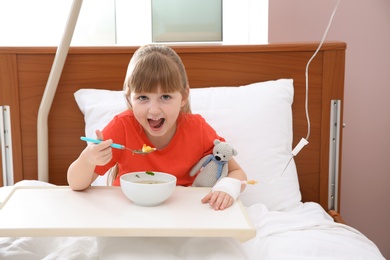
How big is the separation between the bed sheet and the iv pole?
2.04ft

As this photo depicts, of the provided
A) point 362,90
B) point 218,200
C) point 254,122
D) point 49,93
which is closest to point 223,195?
point 218,200

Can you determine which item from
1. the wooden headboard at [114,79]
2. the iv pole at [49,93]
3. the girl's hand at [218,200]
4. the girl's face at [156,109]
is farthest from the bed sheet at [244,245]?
the iv pole at [49,93]

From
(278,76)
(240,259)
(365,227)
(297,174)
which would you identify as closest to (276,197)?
(297,174)

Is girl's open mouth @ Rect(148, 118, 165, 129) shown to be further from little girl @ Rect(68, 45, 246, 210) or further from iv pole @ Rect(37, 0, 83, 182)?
iv pole @ Rect(37, 0, 83, 182)

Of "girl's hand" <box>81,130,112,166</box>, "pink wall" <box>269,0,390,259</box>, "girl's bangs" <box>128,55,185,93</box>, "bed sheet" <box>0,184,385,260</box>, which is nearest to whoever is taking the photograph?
"bed sheet" <box>0,184,385,260</box>

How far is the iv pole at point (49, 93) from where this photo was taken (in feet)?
5.30

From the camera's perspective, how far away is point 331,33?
2.12 metres

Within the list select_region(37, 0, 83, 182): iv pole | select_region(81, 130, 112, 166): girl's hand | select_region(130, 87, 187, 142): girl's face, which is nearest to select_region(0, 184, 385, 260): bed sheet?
select_region(81, 130, 112, 166): girl's hand

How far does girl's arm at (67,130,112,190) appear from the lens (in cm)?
120

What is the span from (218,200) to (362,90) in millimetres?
1229

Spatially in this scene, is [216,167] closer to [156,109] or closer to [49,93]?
[156,109]

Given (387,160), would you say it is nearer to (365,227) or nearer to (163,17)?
(365,227)

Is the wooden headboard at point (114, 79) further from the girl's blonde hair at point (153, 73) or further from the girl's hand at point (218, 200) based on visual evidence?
the girl's hand at point (218, 200)

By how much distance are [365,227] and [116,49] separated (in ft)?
4.14
